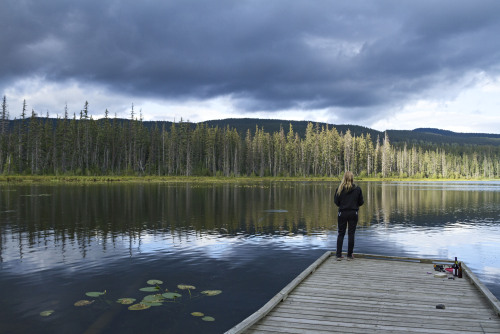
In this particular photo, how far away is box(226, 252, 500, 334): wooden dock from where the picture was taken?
746cm

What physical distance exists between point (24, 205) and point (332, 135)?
137 meters

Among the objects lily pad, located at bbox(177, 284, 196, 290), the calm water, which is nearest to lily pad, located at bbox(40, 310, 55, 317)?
the calm water

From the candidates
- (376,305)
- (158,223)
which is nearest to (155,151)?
(158,223)

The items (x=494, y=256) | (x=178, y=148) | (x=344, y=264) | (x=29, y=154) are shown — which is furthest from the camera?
(x=178, y=148)

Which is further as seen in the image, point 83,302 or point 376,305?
point 83,302

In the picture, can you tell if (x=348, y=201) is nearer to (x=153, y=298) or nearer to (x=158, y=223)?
(x=153, y=298)

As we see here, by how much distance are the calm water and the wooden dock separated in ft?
5.87

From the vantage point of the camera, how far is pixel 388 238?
2189 cm

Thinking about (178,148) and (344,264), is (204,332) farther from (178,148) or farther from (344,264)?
(178,148)

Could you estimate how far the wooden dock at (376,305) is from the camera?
24.5 feet

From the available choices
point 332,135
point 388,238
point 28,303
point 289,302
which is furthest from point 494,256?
point 332,135

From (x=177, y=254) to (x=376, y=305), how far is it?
1038 cm

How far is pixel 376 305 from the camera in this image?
29.1 ft

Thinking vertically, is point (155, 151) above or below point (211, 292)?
above
